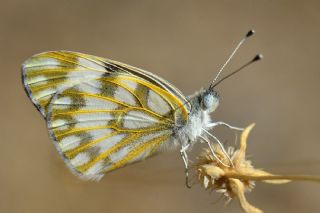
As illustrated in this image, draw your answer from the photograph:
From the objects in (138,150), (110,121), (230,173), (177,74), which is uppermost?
(177,74)

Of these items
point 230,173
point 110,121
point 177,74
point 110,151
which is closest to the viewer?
point 230,173

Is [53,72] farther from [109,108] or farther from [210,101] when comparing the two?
[210,101]

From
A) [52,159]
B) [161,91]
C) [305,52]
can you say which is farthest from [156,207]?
[305,52]

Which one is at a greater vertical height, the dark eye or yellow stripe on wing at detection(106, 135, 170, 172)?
the dark eye

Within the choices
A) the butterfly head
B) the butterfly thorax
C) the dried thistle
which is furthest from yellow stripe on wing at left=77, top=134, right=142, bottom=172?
the dried thistle

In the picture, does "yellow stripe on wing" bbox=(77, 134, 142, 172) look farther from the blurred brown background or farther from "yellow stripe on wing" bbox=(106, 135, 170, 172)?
the blurred brown background

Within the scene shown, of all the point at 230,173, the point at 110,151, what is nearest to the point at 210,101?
the point at 110,151
